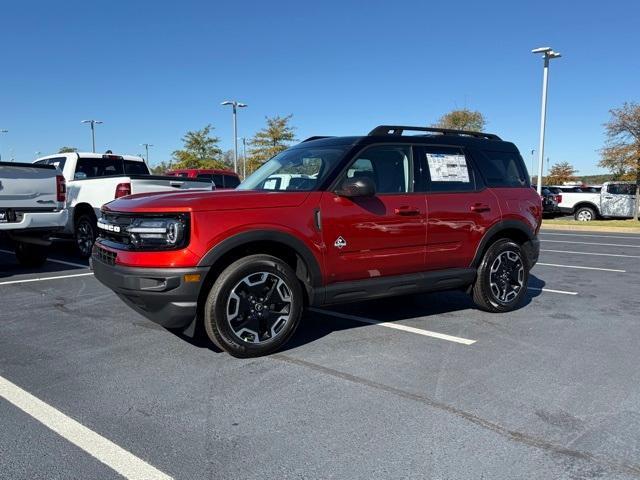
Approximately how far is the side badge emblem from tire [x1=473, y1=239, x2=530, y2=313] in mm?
1786

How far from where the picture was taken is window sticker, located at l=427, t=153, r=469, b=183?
5176mm

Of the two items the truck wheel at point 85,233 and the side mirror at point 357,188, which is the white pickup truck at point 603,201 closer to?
the truck wheel at point 85,233

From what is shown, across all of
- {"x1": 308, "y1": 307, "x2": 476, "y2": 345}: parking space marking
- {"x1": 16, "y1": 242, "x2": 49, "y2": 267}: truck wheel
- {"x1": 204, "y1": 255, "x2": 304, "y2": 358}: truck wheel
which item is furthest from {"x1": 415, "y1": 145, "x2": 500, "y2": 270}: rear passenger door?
{"x1": 16, "y1": 242, "x2": 49, "y2": 267}: truck wheel

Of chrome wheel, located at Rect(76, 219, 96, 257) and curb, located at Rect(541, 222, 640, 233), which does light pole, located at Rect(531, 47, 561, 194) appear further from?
chrome wheel, located at Rect(76, 219, 96, 257)

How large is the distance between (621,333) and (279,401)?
3.52 metres

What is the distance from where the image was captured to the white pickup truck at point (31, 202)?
23.8 feet

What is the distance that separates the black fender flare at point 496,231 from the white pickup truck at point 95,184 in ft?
15.4

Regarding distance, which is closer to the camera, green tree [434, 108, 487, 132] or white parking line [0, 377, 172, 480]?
white parking line [0, 377, 172, 480]

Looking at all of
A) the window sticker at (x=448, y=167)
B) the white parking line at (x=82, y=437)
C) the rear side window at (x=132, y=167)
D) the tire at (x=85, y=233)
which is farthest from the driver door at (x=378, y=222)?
the rear side window at (x=132, y=167)

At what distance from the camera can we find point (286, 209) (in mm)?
4227

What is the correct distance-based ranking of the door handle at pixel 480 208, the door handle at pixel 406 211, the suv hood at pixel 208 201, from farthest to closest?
the door handle at pixel 480 208, the door handle at pixel 406 211, the suv hood at pixel 208 201

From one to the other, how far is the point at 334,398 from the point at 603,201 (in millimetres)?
23121

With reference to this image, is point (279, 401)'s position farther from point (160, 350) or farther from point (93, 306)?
point (93, 306)

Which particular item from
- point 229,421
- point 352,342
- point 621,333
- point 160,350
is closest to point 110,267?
point 160,350
